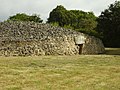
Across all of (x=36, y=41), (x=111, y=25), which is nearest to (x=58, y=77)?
(x=36, y=41)

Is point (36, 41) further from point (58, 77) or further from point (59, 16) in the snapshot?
point (59, 16)

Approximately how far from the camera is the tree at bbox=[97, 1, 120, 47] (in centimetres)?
3306

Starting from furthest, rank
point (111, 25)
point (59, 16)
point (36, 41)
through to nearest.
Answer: point (59, 16) → point (111, 25) → point (36, 41)

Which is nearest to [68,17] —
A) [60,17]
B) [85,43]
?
[60,17]

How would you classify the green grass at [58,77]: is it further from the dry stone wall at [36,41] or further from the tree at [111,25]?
the tree at [111,25]

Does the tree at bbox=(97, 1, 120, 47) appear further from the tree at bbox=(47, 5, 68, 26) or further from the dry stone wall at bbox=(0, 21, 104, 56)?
the tree at bbox=(47, 5, 68, 26)

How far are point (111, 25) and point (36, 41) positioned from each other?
1326 cm

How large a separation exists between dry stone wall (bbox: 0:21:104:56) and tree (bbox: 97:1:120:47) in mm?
6488

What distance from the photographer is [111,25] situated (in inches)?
1320

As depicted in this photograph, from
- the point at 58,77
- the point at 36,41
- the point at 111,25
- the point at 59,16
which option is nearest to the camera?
the point at 58,77

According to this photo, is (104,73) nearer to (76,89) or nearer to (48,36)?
(76,89)

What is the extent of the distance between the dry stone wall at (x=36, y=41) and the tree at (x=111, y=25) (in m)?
6.49

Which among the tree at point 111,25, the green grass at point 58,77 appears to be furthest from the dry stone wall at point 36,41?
the tree at point 111,25

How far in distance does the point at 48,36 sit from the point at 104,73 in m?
10.5
